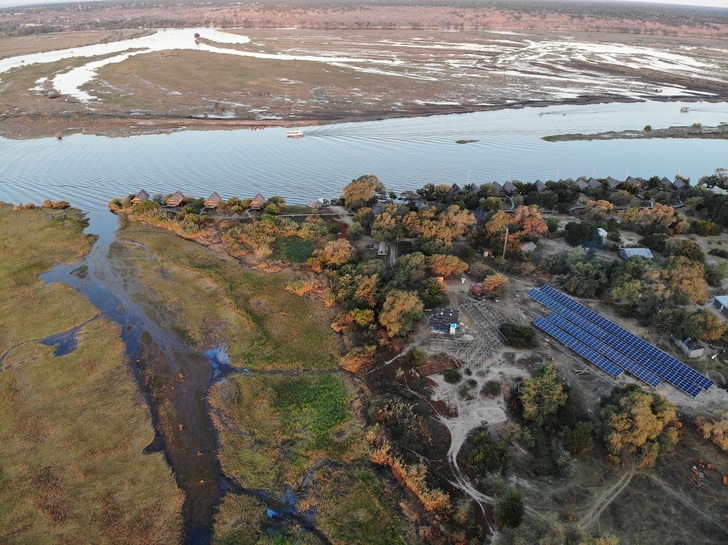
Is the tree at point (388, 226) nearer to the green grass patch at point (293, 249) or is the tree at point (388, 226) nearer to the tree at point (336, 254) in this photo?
the tree at point (336, 254)

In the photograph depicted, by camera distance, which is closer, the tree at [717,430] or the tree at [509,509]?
the tree at [509,509]

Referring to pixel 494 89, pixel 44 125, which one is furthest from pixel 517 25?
pixel 44 125

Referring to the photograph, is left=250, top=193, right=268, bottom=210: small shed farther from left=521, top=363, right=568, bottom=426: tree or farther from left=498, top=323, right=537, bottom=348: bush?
left=521, top=363, right=568, bottom=426: tree

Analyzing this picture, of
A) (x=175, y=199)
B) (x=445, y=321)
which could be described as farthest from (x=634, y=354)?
(x=175, y=199)

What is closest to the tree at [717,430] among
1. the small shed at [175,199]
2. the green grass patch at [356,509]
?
the green grass patch at [356,509]

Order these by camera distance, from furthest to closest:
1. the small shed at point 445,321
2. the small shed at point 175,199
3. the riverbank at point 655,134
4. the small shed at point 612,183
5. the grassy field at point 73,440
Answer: the riverbank at point 655,134 < the small shed at point 612,183 < the small shed at point 175,199 < the small shed at point 445,321 < the grassy field at point 73,440

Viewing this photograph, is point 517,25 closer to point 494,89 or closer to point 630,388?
point 494,89

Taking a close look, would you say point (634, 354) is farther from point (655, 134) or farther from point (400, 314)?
point (655, 134)
